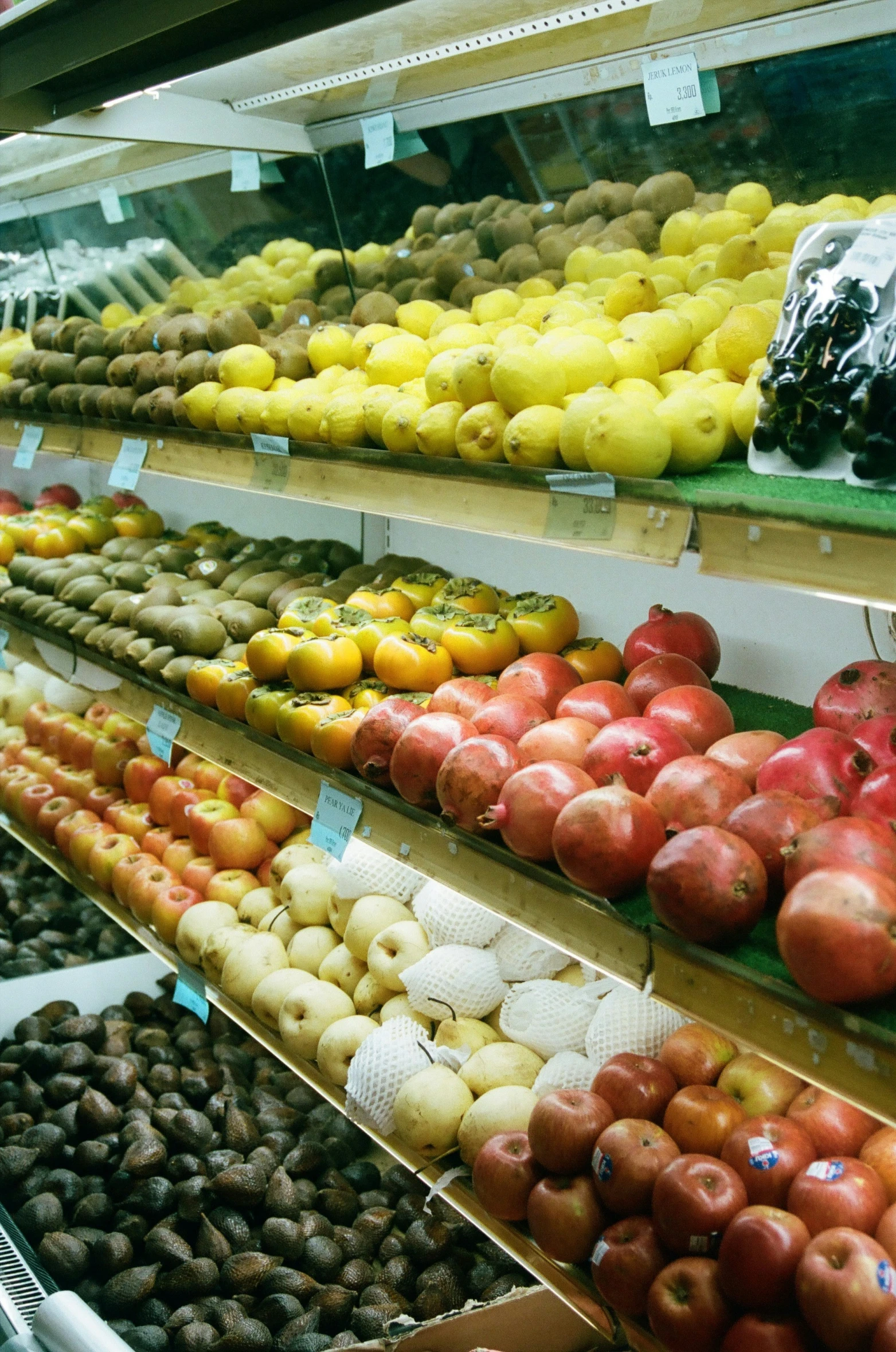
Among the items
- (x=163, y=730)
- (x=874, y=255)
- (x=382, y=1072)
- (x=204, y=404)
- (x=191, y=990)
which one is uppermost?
(x=874, y=255)

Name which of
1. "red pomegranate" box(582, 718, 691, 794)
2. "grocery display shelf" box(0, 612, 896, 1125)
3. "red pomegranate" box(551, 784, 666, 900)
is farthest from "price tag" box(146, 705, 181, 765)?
"red pomegranate" box(551, 784, 666, 900)

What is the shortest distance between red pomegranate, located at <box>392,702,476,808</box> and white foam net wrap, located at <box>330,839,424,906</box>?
2.20 ft

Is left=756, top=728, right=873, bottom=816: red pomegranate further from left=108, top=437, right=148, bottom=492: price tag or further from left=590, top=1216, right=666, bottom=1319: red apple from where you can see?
left=108, top=437, right=148, bottom=492: price tag

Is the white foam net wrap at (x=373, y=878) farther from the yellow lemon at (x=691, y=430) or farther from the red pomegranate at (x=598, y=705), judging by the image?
the yellow lemon at (x=691, y=430)

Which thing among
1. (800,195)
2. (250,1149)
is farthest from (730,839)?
(250,1149)

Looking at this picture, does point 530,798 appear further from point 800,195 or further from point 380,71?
point 380,71

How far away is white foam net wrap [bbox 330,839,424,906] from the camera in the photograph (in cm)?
218

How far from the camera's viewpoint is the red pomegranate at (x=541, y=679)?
1.69 meters

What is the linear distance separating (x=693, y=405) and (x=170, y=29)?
3.81ft

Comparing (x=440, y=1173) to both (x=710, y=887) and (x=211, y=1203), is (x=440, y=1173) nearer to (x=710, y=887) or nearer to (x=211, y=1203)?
(x=211, y=1203)

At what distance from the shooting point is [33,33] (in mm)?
1984

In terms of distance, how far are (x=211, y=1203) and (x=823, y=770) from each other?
1.47 metres

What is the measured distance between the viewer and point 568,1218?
140 cm

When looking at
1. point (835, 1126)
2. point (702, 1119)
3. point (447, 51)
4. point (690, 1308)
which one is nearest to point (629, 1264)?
point (690, 1308)
